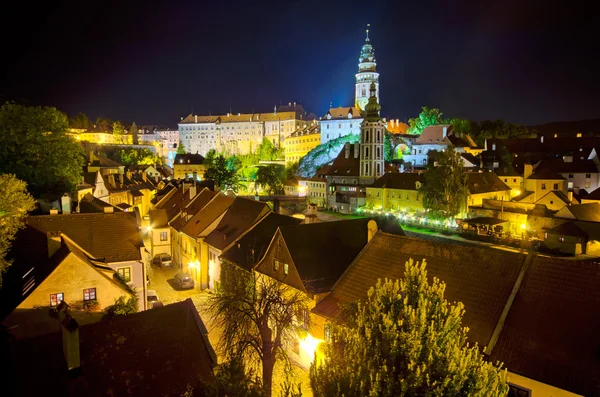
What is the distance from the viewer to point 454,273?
17.6 metres

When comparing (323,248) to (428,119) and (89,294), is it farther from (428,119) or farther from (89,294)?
(428,119)

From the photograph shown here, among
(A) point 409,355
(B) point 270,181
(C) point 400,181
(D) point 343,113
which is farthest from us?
(D) point 343,113

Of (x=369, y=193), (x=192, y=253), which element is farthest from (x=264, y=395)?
(x=369, y=193)

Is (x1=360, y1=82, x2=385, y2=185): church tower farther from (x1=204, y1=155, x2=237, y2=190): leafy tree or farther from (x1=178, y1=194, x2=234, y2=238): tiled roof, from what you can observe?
(x1=178, y1=194, x2=234, y2=238): tiled roof

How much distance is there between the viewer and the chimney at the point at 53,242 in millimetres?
20656

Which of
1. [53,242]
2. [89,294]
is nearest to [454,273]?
[89,294]

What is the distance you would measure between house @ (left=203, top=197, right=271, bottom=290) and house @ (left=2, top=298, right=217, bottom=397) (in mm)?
15942

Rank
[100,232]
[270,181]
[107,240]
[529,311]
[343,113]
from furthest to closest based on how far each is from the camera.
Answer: [343,113] < [270,181] < [100,232] < [107,240] < [529,311]

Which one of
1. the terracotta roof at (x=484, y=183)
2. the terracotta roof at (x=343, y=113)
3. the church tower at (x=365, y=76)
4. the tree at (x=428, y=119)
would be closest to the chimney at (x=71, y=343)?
the terracotta roof at (x=484, y=183)

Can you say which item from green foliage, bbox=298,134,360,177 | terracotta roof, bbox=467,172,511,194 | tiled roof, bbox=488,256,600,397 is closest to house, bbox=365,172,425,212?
terracotta roof, bbox=467,172,511,194

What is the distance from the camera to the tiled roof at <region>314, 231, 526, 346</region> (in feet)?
52.0

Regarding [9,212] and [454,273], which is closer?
[454,273]

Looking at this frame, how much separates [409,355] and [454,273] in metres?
8.50

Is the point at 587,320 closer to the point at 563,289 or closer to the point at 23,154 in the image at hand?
the point at 563,289
